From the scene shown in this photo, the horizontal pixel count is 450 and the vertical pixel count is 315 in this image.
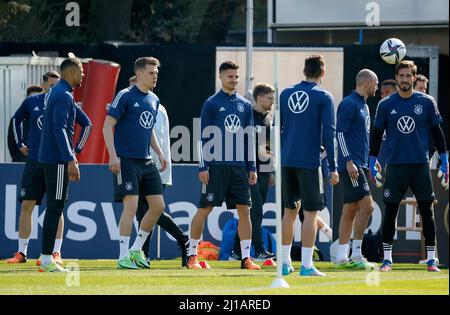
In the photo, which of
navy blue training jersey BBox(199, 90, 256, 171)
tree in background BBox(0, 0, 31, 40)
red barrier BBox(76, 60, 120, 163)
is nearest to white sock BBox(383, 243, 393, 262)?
navy blue training jersey BBox(199, 90, 256, 171)

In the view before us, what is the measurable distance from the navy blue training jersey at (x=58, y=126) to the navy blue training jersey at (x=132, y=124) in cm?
54

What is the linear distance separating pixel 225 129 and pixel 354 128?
1542 millimetres

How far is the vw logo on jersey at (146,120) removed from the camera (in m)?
14.0

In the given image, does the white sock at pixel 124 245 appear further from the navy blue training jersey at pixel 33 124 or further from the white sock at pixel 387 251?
the white sock at pixel 387 251

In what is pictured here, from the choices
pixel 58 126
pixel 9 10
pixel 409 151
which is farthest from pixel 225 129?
pixel 9 10

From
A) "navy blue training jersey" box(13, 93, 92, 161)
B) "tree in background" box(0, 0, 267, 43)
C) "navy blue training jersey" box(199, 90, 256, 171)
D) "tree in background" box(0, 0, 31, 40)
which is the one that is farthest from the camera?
"tree in background" box(0, 0, 267, 43)

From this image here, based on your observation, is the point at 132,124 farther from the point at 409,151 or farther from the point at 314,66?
the point at 409,151

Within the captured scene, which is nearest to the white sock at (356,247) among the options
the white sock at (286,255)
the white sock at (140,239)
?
the white sock at (286,255)

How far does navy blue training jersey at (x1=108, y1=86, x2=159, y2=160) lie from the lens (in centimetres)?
1391

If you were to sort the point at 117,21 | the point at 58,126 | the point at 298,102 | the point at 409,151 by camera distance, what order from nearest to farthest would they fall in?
the point at 298,102, the point at 58,126, the point at 409,151, the point at 117,21

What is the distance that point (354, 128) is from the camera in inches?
582

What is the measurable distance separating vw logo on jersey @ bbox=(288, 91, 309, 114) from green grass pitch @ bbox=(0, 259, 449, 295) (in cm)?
168

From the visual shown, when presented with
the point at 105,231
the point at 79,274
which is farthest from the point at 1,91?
the point at 79,274

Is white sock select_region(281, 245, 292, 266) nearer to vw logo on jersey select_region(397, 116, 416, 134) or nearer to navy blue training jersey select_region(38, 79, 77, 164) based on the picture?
vw logo on jersey select_region(397, 116, 416, 134)
